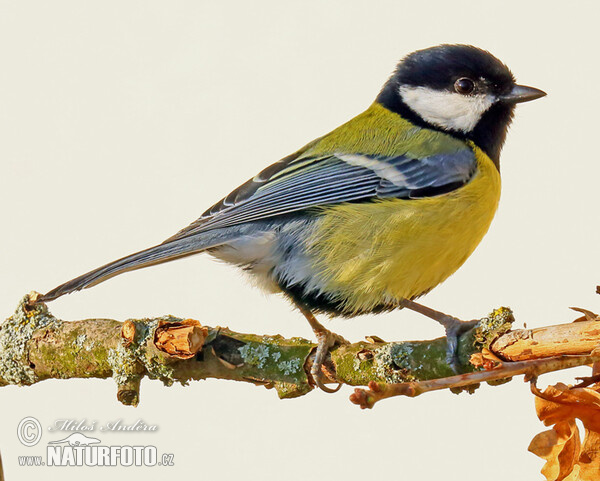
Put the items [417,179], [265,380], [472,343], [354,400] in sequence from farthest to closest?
[417,179]
[265,380]
[472,343]
[354,400]

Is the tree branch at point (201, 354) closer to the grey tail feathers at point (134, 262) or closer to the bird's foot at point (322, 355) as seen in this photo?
the bird's foot at point (322, 355)

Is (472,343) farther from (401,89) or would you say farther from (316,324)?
(401,89)

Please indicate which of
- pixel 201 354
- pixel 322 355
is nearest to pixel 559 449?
pixel 322 355

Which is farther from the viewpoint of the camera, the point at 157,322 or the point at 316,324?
the point at 316,324

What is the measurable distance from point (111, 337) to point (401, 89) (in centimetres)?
166

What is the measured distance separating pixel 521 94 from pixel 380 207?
33.6 inches

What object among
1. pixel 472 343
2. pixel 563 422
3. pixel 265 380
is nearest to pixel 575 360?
pixel 563 422

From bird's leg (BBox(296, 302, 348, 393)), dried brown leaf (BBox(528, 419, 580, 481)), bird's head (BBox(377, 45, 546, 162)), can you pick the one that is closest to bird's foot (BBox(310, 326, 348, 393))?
bird's leg (BBox(296, 302, 348, 393))

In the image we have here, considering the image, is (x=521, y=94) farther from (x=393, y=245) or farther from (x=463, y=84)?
(x=393, y=245)

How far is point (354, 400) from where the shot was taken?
151cm

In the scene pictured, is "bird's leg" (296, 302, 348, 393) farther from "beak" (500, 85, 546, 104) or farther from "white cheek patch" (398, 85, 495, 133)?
"beak" (500, 85, 546, 104)

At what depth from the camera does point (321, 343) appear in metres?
2.58

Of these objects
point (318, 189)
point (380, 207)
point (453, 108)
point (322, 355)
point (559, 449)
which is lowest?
point (559, 449)

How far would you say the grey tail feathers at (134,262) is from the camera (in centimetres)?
251
